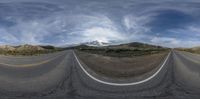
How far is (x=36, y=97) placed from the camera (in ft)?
34.1

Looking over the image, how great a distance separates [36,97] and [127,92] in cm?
276

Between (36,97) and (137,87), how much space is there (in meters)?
3.87

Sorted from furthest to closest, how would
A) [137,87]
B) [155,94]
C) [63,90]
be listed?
[137,87]
[63,90]
[155,94]

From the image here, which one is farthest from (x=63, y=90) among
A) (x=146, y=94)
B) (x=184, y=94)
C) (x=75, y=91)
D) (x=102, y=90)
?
(x=184, y=94)

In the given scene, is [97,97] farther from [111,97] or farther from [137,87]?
[137,87]

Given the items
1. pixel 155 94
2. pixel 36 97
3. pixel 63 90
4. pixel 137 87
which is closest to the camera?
pixel 36 97

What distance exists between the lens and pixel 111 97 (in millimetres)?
10578

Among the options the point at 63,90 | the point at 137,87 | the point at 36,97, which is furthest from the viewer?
the point at 137,87

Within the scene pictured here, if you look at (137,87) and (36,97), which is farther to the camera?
(137,87)

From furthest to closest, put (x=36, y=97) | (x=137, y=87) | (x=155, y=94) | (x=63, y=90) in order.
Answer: (x=137, y=87) < (x=63, y=90) < (x=155, y=94) < (x=36, y=97)

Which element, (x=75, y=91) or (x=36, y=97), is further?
(x=75, y=91)

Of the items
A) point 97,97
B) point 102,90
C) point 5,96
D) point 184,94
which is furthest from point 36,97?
point 184,94

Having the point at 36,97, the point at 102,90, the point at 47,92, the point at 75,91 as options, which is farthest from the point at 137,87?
the point at 36,97

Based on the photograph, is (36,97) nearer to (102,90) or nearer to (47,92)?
(47,92)
